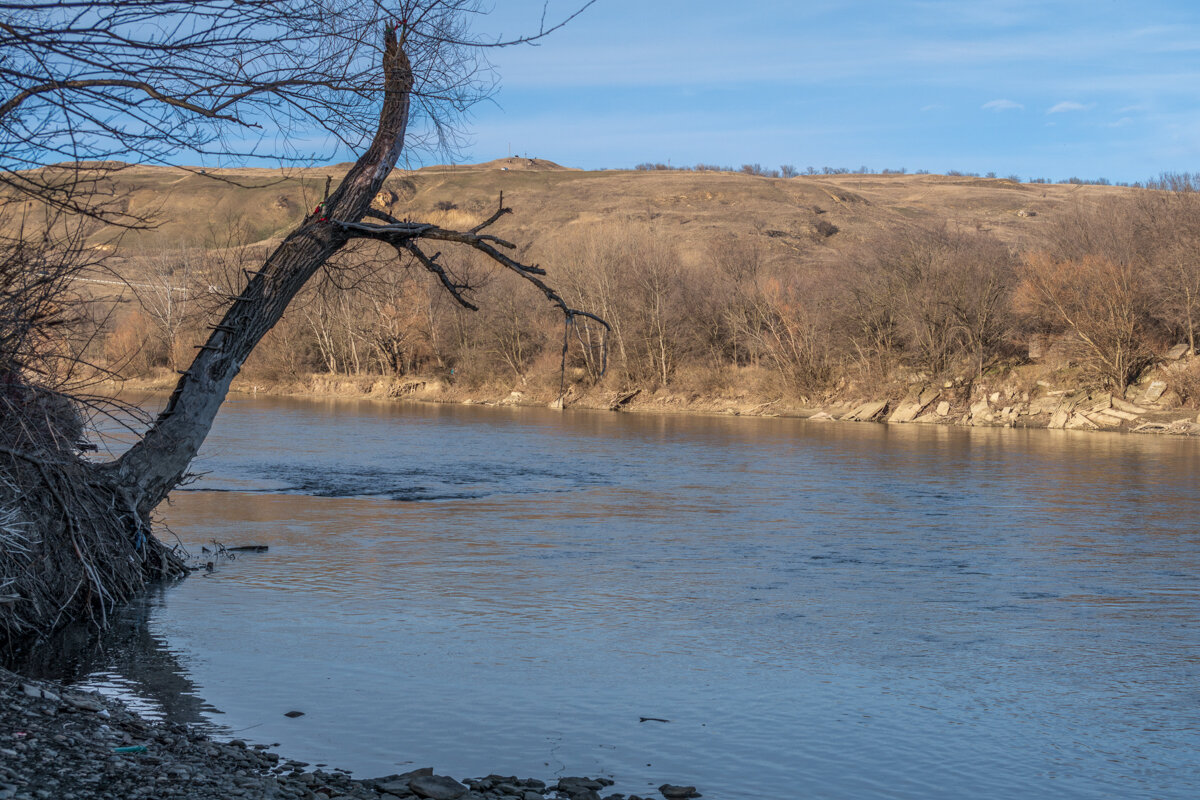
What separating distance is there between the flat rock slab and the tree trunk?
747 cm

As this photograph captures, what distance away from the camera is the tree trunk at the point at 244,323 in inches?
514

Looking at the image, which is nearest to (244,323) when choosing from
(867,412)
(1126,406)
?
(1126,406)

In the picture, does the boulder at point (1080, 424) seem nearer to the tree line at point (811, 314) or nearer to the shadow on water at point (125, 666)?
the tree line at point (811, 314)

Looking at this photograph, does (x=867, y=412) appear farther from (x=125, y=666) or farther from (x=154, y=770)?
(x=154, y=770)

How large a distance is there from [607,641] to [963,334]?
4771 cm

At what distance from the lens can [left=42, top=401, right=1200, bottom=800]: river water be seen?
8094 millimetres

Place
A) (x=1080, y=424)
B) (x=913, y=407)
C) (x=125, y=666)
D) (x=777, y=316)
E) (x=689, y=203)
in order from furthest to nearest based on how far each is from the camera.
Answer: (x=689, y=203)
(x=777, y=316)
(x=913, y=407)
(x=1080, y=424)
(x=125, y=666)

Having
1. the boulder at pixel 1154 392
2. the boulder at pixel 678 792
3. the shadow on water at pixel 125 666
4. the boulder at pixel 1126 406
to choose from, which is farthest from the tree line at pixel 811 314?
the boulder at pixel 678 792

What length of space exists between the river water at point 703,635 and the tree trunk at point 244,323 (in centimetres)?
159

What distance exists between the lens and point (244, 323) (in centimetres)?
1327

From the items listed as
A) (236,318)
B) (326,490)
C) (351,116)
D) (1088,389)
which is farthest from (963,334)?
(351,116)

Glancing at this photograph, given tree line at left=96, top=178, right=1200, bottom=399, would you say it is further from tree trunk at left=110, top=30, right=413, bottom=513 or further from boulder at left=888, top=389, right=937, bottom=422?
tree trunk at left=110, top=30, right=413, bottom=513

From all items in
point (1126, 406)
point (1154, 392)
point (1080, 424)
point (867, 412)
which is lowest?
point (1080, 424)

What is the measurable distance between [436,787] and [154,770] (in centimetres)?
166
